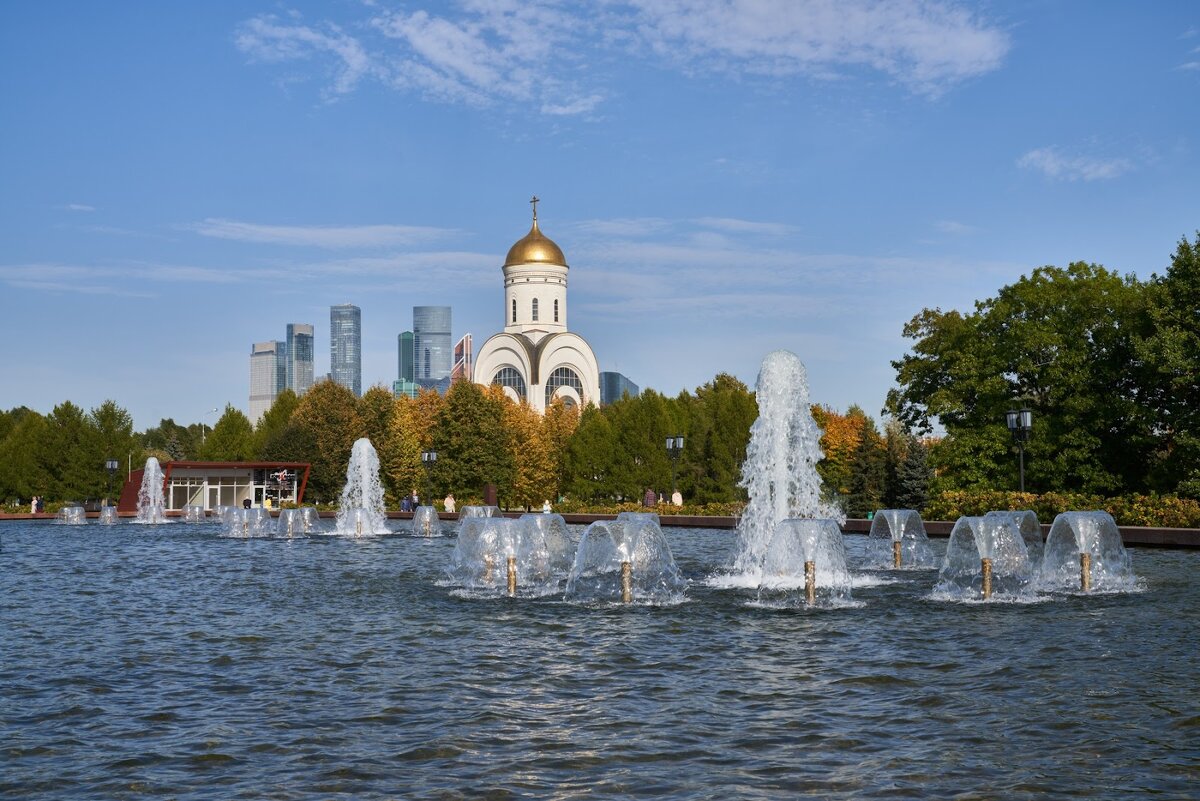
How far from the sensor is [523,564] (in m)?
21.4

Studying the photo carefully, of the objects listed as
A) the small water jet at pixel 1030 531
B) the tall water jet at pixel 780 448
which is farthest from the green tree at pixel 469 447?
the small water jet at pixel 1030 531

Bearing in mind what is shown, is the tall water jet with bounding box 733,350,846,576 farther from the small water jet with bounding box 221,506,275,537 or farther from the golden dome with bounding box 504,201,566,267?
the golden dome with bounding box 504,201,566,267

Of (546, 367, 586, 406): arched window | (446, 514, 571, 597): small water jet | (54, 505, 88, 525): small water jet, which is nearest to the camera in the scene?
(446, 514, 571, 597): small water jet

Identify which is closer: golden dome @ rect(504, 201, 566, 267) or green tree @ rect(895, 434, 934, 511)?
green tree @ rect(895, 434, 934, 511)

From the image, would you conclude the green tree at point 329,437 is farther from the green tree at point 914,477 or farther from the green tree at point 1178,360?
the green tree at point 1178,360

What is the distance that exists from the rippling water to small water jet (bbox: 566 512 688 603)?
0.66 meters

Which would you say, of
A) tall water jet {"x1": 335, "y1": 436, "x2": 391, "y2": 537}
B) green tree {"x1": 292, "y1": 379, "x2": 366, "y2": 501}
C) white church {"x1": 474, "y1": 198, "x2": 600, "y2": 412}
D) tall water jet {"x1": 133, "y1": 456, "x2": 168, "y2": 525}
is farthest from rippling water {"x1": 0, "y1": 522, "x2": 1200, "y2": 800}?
white church {"x1": 474, "y1": 198, "x2": 600, "y2": 412}

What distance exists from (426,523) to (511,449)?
2485 centimetres

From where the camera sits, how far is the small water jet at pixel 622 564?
1806 centimetres

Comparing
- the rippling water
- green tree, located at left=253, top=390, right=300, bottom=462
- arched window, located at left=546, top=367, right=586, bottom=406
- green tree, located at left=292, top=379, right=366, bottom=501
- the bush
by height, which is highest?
arched window, located at left=546, top=367, right=586, bottom=406

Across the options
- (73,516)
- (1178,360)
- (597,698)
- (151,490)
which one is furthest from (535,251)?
(597,698)

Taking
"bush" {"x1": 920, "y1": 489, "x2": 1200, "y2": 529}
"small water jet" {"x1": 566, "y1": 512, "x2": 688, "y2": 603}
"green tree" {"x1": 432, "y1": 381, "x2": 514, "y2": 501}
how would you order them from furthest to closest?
"green tree" {"x1": 432, "y1": 381, "x2": 514, "y2": 501}, "bush" {"x1": 920, "y1": 489, "x2": 1200, "y2": 529}, "small water jet" {"x1": 566, "y1": 512, "x2": 688, "y2": 603}

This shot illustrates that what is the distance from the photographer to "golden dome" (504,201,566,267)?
9300 centimetres

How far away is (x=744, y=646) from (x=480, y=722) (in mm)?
4489
